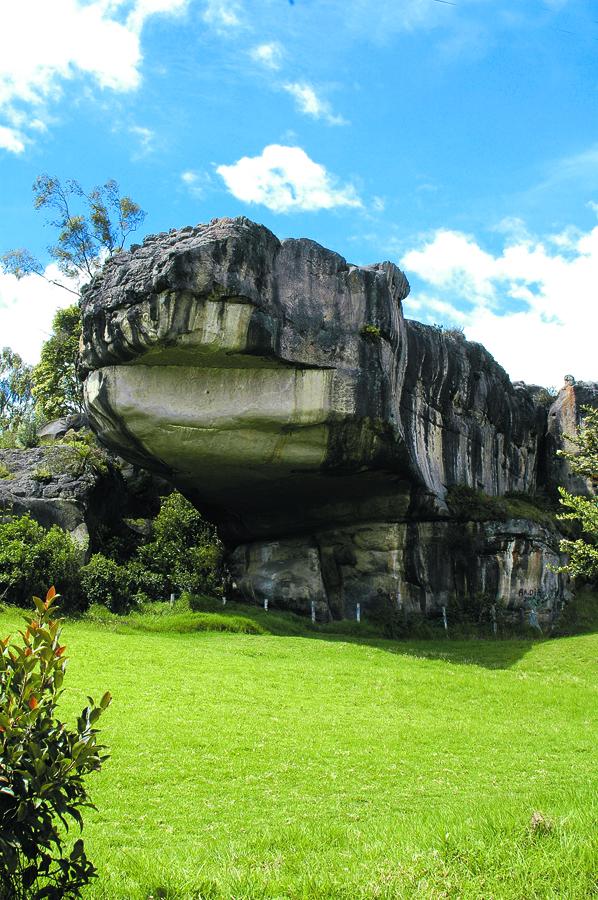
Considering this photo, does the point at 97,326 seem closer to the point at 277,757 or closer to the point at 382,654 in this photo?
the point at 382,654

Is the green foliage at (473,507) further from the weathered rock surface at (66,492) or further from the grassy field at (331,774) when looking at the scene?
the weathered rock surface at (66,492)

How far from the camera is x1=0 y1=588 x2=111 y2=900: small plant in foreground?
4.70 metres

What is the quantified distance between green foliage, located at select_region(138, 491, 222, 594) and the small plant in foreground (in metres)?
25.5

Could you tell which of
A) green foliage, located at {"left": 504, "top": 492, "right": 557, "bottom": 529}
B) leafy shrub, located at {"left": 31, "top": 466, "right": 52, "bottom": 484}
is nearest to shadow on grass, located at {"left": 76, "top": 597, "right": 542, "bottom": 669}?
green foliage, located at {"left": 504, "top": 492, "right": 557, "bottom": 529}

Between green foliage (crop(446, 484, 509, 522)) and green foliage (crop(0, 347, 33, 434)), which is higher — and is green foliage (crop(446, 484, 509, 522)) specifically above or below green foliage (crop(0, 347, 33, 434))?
below

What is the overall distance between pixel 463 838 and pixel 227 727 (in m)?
6.03

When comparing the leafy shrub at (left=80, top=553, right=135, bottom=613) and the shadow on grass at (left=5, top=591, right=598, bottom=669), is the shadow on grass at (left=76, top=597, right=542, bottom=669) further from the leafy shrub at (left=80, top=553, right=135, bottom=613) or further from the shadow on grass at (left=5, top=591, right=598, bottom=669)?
the leafy shrub at (left=80, top=553, right=135, bottom=613)

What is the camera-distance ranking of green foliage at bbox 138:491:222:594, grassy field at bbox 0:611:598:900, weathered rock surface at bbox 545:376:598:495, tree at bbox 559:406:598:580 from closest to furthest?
grassy field at bbox 0:611:598:900
tree at bbox 559:406:598:580
green foliage at bbox 138:491:222:594
weathered rock surface at bbox 545:376:598:495

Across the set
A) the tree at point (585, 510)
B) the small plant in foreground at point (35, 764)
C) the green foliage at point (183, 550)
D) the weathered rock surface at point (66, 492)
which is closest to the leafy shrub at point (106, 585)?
Answer: the weathered rock surface at point (66, 492)

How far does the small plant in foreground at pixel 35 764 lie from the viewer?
470 centimetres

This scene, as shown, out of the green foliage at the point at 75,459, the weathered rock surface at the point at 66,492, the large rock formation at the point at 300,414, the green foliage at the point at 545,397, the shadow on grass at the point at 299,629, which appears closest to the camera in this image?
the shadow on grass at the point at 299,629

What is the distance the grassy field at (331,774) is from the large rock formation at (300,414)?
292 inches

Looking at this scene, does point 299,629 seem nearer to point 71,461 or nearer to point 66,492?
point 66,492

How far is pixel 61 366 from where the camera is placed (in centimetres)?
4791
